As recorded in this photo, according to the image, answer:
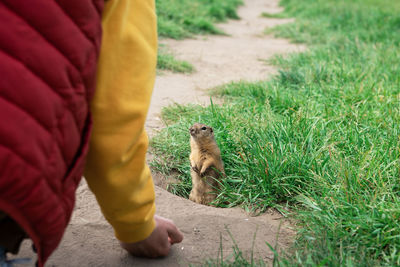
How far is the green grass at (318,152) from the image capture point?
1.80m

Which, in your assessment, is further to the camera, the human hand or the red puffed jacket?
the human hand

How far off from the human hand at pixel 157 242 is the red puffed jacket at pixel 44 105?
59 centimetres

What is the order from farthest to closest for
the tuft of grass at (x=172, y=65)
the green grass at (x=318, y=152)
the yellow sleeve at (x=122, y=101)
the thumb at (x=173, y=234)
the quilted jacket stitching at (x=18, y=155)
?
the tuft of grass at (x=172, y=65), the green grass at (x=318, y=152), the thumb at (x=173, y=234), the yellow sleeve at (x=122, y=101), the quilted jacket stitching at (x=18, y=155)

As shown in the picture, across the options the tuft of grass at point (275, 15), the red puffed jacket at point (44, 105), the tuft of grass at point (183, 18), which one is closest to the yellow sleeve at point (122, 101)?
the red puffed jacket at point (44, 105)

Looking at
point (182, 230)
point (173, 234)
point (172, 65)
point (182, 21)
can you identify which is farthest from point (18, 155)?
point (182, 21)

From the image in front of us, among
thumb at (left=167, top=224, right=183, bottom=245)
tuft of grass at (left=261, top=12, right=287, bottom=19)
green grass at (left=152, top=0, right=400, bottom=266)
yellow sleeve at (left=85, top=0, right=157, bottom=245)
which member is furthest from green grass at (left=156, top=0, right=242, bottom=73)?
yellow sleeve at (left=85, top=0, right=157, bottom=245)

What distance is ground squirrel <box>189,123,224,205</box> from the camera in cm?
272

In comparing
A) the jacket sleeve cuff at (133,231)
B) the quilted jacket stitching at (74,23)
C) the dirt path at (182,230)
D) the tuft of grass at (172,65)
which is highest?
the quilted jacket stitching at (74,23)

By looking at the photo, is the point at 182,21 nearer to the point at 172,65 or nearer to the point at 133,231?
the point at 172,65

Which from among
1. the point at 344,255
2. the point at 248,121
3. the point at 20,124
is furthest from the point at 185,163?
the point at 20,124

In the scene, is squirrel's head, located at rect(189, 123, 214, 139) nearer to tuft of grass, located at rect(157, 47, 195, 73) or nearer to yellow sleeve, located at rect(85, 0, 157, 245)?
yellow sleeve, located at rect(85, 0, 157, 245)

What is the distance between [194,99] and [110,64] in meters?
2.86

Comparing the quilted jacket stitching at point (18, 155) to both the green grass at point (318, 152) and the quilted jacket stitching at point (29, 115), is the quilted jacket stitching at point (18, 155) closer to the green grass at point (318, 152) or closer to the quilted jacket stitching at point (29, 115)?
the quilted jacket stitching at point (29, 115)

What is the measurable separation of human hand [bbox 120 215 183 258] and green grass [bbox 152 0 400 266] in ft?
1.54
